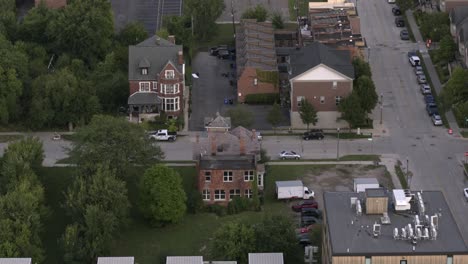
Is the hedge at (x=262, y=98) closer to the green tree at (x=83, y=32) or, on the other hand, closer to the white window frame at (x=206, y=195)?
the green tree at (x=83, y=32)

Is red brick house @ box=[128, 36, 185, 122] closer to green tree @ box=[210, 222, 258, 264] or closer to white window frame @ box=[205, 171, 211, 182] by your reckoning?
white window frame @ box=[205, 171, 211, 182]

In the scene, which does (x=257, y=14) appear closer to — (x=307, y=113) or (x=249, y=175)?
(x=307, y=113)

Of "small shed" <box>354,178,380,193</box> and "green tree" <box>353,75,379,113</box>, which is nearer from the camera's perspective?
"small shed" <box>354,178,380,193</box>

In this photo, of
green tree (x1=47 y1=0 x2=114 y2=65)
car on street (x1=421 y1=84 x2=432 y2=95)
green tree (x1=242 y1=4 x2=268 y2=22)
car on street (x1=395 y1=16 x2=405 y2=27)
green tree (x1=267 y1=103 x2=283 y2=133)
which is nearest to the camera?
green tree (x1=267 y1=103 x2=283 y2=133)

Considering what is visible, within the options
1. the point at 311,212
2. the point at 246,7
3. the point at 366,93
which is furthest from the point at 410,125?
the point at 246,7

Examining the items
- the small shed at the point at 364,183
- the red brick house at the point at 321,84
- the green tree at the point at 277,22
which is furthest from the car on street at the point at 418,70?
the small shed at the point at 364,183

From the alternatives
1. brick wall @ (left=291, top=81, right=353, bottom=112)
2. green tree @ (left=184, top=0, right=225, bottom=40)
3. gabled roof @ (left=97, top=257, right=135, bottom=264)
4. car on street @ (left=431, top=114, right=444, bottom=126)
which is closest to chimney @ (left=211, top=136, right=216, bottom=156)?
brick wall @ (left=291, top=81, right=353, bottom=112)

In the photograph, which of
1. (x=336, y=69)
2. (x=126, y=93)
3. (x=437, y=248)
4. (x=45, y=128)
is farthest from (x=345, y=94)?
(x=437, y=248)

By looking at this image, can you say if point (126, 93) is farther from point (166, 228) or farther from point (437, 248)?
point (437, 248)
